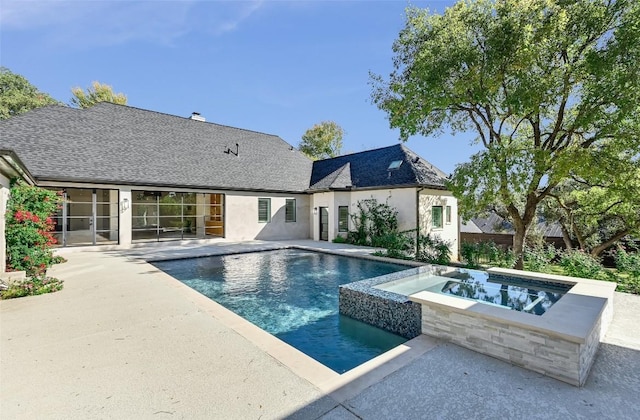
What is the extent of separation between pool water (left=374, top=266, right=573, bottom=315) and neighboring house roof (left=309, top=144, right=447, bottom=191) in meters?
7.49

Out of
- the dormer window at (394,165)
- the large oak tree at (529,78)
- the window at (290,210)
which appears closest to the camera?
the large oak tree at (529,78)

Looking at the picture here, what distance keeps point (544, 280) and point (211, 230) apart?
18599 mm

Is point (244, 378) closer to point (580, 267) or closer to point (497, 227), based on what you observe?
point (580, 267)

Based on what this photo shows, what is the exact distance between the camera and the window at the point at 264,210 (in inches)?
717

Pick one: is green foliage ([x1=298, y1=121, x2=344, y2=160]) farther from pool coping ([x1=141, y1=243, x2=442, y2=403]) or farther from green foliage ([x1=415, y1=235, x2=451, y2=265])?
pool coping ([x1=141, y1=243, x2=442, y2=403])

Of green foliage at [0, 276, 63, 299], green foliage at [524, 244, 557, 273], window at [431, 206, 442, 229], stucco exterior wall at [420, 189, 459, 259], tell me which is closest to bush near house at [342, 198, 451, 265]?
stucco exterior wall at [420, 189, 459, 259]

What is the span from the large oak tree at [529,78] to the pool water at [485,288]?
3.85 metres

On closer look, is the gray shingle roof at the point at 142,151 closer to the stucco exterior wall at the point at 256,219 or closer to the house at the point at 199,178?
the house at the point at 199,178

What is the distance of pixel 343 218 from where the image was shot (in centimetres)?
1747

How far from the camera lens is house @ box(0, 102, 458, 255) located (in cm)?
1359

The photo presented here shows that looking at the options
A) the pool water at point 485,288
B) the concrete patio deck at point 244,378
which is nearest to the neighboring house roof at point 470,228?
the pool water at point 485,288

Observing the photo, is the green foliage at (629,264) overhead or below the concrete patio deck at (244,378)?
overhead

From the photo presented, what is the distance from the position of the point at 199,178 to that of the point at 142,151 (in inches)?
124

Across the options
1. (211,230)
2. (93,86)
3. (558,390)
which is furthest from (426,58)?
(93,86)
